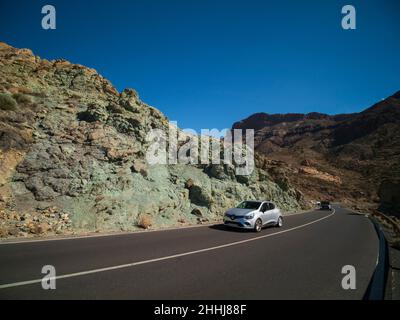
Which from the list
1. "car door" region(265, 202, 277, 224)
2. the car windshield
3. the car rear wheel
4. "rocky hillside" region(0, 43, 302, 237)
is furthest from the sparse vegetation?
"car door" region(265, 202, 277, 224)

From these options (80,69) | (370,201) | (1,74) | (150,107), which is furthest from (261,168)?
(370,201)

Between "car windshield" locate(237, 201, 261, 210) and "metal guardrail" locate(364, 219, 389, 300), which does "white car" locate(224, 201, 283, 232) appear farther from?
"metal guardrail" locate(364, 219, 389, 300)

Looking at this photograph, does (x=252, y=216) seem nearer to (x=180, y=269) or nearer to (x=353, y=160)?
(x=180, y=269)

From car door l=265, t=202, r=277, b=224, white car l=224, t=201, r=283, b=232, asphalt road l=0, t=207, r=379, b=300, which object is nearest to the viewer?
asphalt road l=0, t=207, r=379, b=300

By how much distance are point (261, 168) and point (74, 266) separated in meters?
28.4

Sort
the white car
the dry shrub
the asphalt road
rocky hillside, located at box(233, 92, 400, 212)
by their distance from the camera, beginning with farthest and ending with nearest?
rocky hillside, located at box(233, 92, 400, 212) → the dry shrub → the white car → the asphalt road

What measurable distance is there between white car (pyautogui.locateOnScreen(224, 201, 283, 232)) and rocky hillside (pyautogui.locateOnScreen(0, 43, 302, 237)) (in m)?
4.27

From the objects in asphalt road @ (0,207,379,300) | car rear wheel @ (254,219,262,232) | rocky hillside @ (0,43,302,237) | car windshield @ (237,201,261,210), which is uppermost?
rocky hillside @ (0,43,302,237)

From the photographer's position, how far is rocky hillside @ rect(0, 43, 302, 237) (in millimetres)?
12672

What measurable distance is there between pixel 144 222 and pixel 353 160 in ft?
307

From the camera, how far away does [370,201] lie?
218ft

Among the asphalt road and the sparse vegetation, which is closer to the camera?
the asphalt road

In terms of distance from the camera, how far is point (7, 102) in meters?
16.4

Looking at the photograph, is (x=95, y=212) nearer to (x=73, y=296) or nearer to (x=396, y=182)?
(x=73, y=296)
